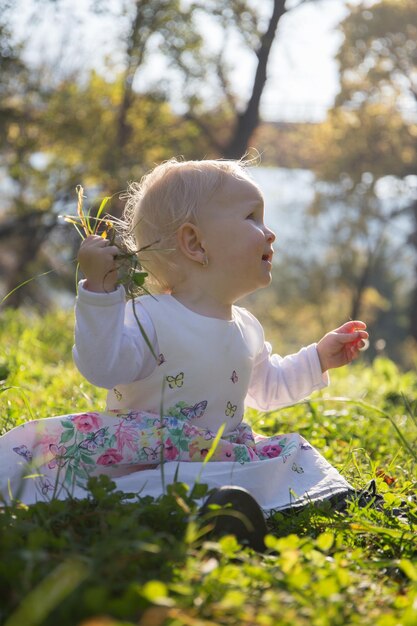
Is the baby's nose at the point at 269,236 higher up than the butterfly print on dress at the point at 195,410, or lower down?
higher up

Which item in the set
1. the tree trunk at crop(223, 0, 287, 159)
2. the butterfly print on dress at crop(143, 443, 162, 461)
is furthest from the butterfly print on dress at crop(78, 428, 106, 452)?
the tree trunk at crop(223, 0, 287, 159)

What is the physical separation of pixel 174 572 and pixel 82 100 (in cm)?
1290

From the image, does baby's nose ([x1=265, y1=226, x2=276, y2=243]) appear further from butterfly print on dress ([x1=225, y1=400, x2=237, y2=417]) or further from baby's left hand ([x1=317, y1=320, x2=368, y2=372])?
butterfly print on dress ([x1=225, y1=400, x2=237, y2=417])

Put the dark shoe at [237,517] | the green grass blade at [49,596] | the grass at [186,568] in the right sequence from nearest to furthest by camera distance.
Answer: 1. the green grass blade at [49,596]
2. the grass at [186,568]
3. the dark shoe at [237,517]

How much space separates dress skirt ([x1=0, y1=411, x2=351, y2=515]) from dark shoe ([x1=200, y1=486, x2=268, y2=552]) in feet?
1.16

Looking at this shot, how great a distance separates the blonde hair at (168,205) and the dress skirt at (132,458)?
0.52 m

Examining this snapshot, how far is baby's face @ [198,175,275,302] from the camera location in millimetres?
2693

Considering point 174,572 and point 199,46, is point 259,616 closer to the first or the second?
point 174,572

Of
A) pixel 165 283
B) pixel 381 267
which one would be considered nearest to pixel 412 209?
pixel 381 267

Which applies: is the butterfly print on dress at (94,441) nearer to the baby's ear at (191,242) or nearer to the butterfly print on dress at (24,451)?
the butterfly print on dress at (24,451)

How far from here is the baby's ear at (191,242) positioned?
2693 millimetres

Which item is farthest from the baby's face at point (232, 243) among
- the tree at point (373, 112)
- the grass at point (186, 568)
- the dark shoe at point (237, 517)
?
the tree at point (373, 112)

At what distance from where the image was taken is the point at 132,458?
2.38 m

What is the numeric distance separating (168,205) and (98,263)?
0.53 m
